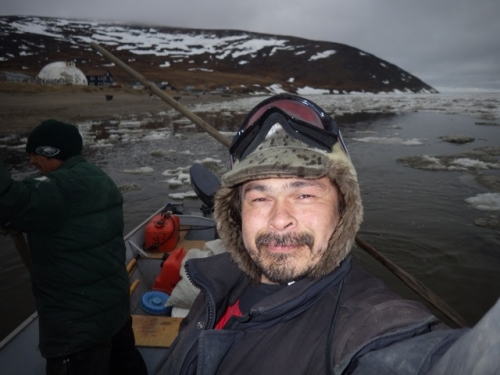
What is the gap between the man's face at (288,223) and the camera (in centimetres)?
146

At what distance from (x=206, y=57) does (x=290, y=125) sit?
13416 centimetres

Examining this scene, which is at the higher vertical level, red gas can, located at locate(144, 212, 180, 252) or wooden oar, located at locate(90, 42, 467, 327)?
wooden oar, located at locate(90, 42, 467, 327)

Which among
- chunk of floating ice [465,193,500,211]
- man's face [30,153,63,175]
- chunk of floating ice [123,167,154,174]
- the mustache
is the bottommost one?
chunk of floating ice [123,167,154,174]

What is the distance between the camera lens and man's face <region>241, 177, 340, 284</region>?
146 cm

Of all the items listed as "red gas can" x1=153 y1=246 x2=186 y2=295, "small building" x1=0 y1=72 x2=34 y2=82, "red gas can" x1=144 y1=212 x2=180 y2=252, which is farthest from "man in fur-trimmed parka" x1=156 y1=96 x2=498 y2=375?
"small building" x1=0 y1=72 x2=34 y2=82

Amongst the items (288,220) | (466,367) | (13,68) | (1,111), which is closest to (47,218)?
(288,220)

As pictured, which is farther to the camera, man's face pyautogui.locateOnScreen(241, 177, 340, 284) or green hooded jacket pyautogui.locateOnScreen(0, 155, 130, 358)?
green hooded jacket pyautogui.locateOnScreen(0, 155, 130, 358)

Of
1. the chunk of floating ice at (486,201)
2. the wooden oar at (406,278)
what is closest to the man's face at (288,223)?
the wooden oar at (406,278)

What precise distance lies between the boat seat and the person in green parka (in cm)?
65

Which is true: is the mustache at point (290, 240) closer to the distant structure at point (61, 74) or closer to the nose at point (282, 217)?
the nose at point (282, 217)

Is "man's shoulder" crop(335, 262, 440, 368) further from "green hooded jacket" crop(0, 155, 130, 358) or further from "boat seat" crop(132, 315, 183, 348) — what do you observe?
"boat seat" crop(132, 315, 183, 348)

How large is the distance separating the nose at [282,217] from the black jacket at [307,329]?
0.28 m

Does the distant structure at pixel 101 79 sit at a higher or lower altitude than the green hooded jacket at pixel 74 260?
lower

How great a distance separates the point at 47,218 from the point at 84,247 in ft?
1.34
